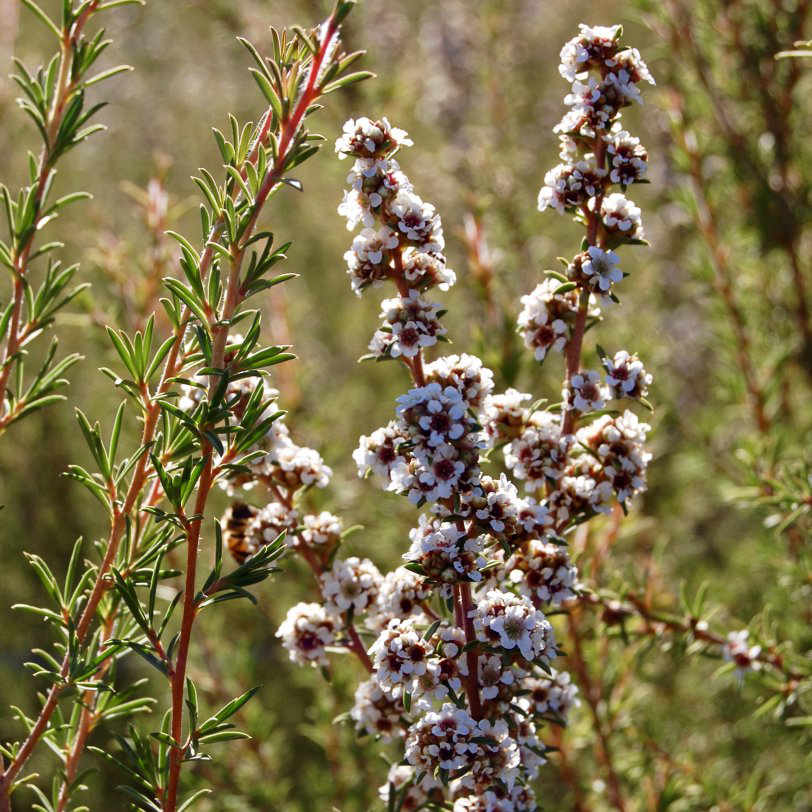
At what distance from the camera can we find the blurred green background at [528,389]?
1.38 metres

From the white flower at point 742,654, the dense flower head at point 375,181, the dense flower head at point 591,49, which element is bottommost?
the white flower at point 742,654

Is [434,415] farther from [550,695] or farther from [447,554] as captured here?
[550,695]

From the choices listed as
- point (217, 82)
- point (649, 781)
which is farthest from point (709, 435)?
point (217, 82)

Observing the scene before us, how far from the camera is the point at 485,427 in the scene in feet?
2.47

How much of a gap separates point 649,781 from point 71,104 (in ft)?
3.53

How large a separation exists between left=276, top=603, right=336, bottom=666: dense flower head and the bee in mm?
81

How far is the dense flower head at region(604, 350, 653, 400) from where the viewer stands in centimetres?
75

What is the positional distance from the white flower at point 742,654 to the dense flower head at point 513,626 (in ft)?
1.22

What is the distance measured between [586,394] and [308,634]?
324mm

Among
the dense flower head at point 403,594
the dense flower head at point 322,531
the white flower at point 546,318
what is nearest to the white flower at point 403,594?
the dense flower head at point 403,594

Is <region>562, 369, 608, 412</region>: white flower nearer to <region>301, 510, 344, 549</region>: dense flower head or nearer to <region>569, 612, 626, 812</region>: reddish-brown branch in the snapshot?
<region>301, 510, 344, 549</region>: dense flower head

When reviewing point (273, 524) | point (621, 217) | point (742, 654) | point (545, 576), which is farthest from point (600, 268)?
point (742, 654)

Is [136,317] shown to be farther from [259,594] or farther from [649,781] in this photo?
[649,781]

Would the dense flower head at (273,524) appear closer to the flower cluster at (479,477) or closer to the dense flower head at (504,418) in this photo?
the flower cluster at (479,477)
